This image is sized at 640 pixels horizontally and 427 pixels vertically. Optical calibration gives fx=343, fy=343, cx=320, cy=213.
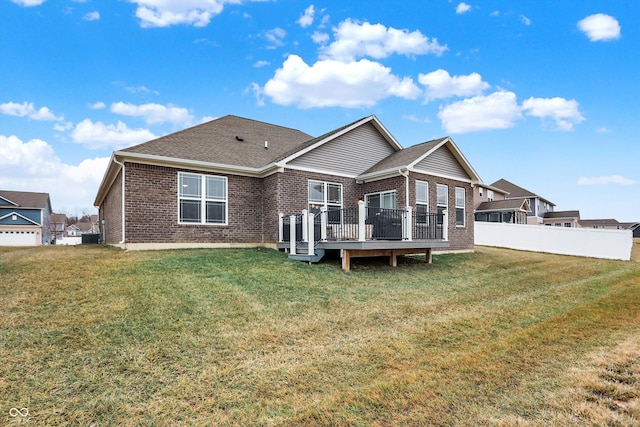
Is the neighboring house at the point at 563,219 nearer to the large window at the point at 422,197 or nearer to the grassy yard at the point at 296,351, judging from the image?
the large window at the point at 422,197

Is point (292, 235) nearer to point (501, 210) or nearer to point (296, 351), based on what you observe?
point (296, 351)

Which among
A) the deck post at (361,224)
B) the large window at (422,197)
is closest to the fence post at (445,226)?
the large window at (422,197)

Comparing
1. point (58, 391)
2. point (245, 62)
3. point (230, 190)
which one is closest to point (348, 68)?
point (245, 62)

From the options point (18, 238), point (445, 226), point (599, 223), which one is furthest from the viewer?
point (599, 223)

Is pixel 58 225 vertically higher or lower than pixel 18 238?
higher

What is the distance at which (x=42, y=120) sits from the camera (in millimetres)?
19656

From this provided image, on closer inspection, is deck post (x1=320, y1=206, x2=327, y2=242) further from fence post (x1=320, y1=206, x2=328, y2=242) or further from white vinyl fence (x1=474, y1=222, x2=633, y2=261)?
white vinyl fence (x1=474, y1=222, x2=633, y2=261)

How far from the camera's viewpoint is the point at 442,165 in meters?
14.8

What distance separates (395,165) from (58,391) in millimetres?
12172

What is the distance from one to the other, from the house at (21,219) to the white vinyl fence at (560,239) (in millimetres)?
42283

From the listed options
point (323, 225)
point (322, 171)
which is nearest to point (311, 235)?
point (323, 225)

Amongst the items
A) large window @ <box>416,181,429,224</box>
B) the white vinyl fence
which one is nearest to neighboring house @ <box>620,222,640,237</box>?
the white vinyl fence

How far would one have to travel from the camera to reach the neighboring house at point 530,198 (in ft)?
143

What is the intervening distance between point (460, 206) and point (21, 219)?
4295 centimetres
